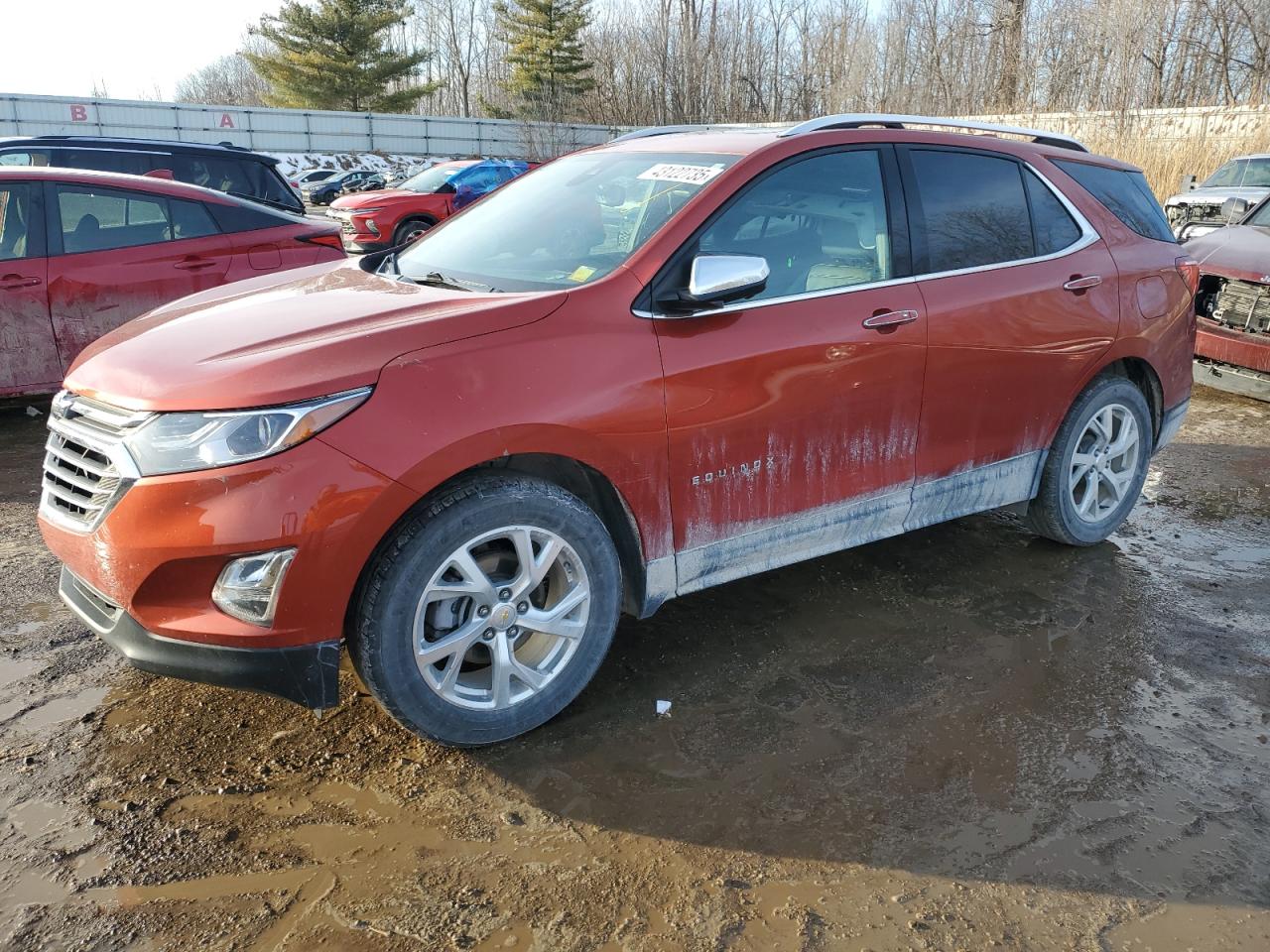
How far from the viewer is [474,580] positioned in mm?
2715

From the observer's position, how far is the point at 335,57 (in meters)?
50.8

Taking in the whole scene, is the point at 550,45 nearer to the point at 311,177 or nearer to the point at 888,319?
the point at 311,177

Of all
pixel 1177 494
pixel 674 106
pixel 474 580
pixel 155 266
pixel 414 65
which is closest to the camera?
pixel 474 580

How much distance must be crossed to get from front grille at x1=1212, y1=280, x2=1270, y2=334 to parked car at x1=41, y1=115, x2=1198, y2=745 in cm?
347

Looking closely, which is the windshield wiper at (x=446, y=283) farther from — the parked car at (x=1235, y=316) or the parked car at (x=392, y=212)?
the parked car at (x=392, y=212)

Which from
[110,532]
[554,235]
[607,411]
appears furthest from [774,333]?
[110,532]

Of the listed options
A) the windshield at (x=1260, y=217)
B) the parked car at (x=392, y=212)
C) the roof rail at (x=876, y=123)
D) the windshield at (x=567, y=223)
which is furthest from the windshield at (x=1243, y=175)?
the windshield at (x=567, y=223)

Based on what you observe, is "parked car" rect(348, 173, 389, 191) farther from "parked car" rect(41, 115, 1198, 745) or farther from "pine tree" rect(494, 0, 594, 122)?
"parked car" rect(41, 115, 1198, 745)

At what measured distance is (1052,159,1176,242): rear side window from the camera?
4359 millimetres

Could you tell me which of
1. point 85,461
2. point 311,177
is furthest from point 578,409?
point 311,177

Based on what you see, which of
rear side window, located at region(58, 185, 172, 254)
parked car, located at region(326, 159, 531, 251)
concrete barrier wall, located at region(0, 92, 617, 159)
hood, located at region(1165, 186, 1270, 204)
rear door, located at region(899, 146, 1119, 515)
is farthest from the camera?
concrete barrier wall, located at region(0, 92, 617, 159)

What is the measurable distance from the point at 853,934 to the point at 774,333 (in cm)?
181

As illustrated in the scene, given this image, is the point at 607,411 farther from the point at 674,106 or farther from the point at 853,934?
the point at 674,106

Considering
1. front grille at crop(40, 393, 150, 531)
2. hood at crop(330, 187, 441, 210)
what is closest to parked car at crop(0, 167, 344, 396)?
front grille at crop(40, 393, 150, 531)
